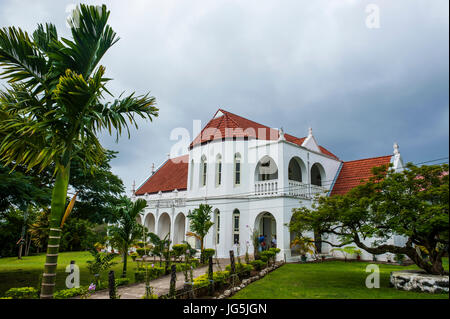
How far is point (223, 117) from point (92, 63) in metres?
16.7

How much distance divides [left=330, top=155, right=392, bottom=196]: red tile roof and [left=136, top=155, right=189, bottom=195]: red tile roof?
12.8 m

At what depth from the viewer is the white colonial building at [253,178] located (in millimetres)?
17625

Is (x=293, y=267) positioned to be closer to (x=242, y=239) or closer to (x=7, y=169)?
(x=242, y=239)

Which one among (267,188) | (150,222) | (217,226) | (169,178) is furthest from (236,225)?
(150,222)

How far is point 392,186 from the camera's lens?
30.4ft

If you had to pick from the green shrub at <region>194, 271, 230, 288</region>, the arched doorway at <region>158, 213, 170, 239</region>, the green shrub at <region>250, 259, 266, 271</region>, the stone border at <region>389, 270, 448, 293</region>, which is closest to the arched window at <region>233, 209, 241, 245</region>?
the green shrub at <region>250, 259, 266, 271</region>

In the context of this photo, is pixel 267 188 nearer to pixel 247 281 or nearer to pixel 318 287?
pixel 247 281

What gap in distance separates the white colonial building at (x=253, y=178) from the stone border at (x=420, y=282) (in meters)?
6.70

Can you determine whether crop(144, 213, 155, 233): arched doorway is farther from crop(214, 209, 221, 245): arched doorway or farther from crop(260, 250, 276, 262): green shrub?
crop(260, 250, 276, 262): green shrub

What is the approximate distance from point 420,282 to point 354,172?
13.3 meters

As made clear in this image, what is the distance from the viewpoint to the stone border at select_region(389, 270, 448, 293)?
8.86 m

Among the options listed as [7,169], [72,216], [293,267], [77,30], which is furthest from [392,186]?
[72,216]

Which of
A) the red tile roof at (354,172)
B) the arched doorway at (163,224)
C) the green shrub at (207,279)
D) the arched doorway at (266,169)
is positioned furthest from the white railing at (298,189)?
the arched doorway at (163,224)

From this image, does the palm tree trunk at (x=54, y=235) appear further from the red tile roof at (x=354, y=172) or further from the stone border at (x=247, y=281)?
the red tile roof at (x=354, y=172)
